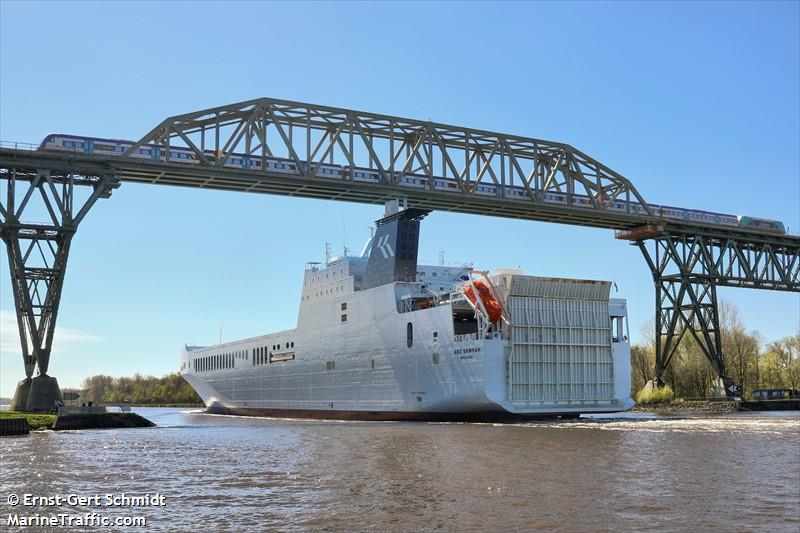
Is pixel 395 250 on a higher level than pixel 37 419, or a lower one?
higher

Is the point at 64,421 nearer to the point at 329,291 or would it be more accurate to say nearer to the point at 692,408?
the point at 329,291

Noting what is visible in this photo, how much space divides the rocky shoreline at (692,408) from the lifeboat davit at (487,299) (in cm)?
2291

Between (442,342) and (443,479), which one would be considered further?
(442,342)

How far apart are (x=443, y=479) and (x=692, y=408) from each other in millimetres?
51190

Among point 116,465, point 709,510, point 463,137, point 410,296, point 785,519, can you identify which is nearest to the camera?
point 785,519

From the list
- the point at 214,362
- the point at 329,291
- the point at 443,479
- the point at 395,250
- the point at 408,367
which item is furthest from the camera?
the point at 214,362

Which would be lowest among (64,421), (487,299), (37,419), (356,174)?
(64,421)

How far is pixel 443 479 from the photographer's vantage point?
21656 mm

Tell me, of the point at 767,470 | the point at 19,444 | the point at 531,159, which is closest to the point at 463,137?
the point at 531,159

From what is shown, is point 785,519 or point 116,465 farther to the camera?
point 116,465

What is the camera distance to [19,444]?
3453 cm

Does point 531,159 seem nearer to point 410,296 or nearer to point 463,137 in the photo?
point 463,137

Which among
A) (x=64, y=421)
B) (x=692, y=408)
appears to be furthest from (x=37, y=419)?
(x=692, y=408)

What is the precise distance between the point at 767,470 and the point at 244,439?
77.8ft
